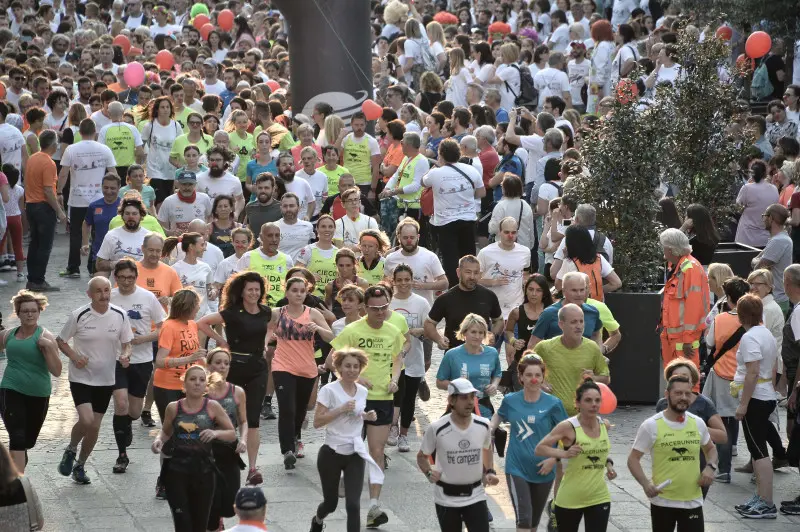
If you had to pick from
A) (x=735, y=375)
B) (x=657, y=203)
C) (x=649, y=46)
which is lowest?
(x=735, y=375)

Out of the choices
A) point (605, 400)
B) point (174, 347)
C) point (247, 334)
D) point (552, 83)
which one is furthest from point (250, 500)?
point (552, 83)

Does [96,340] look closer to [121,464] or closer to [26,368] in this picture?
[26,368]

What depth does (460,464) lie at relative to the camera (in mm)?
9797

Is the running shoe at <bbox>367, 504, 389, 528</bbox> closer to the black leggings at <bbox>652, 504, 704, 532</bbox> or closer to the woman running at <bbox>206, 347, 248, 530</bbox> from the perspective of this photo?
the woman running at <bbox>206, 347, 248, 530</bbox>

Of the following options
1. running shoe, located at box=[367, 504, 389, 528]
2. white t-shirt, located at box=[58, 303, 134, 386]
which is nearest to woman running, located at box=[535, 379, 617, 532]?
running shoe, located at box=[367, 504, 389, 528]

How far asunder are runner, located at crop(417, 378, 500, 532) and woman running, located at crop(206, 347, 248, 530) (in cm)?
140

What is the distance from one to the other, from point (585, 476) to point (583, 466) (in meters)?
0.07

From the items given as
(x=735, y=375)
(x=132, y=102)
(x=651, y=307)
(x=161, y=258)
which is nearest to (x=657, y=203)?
(x=651, y=307)

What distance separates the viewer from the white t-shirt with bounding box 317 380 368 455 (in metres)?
10.6

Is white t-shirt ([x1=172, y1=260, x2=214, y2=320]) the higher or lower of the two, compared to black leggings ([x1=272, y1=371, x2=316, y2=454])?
higher

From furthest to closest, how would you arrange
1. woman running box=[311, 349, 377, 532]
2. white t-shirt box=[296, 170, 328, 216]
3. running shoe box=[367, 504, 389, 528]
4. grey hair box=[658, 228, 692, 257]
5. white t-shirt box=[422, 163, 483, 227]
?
white t-shirt box=[296, 170, 328, 216] < white t-shirt box=[422, 163, 483, 227] < grey hair box=[658, 228, 692, 257] < running shoe box=[367, 504, 389, 528] < woman running box=[311, 349, 377, 532]

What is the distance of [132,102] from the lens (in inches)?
920

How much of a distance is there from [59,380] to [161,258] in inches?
72.6

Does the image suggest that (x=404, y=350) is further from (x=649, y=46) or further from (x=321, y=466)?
(x=649, y=46)
